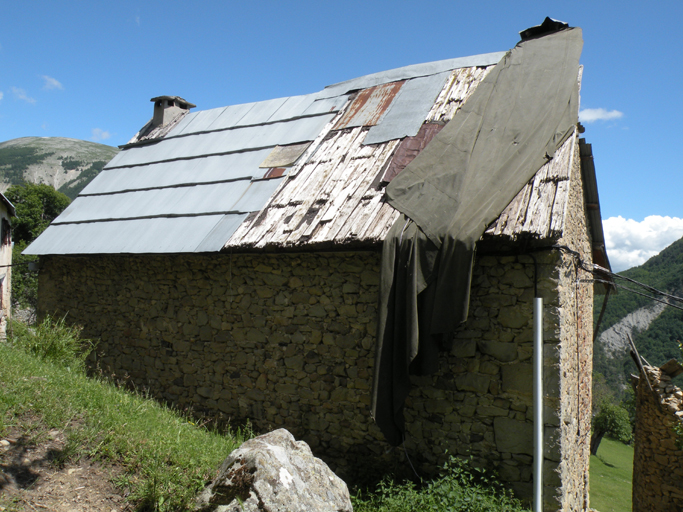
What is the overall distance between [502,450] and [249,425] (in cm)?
304

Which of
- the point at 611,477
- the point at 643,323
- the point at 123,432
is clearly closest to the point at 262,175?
the point at 123,432

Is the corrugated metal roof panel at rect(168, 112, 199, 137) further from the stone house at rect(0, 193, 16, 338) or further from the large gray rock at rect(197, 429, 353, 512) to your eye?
the large gray rock at rect(197, 429, 353, 512)

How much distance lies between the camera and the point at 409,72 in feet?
25.7

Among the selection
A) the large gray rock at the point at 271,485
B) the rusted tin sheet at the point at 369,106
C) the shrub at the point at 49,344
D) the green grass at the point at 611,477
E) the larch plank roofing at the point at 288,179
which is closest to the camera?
the large gray rock at the point at 271,485

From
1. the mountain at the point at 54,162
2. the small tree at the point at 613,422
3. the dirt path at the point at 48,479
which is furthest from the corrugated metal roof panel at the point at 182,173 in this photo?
the mountain at the point at 54,162

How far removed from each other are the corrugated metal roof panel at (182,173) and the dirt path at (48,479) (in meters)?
4.38

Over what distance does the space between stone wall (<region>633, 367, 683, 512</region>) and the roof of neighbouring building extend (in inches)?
194

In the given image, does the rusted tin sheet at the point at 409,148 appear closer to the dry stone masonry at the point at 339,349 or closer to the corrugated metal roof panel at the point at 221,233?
the dry stone masonry at the point at 339,349

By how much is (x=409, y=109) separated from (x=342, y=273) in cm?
288

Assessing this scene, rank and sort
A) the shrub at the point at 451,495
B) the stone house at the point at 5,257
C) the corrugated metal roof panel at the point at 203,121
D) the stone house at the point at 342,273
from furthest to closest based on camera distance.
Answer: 1. the corrugated metal roof panel at the point at 203,121
2. the stone house at the point at 5,257
3. the stone house at the point at 342,273
4. the shrub at the point at 451,495

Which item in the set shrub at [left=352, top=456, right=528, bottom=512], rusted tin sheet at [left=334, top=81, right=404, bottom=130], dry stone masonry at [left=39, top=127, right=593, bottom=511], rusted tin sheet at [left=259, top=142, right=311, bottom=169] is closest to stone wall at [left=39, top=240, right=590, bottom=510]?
dry stone masonry at [left=39, top=127, right=593, bottom=511]

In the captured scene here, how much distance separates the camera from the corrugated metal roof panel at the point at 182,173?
7.56 meters

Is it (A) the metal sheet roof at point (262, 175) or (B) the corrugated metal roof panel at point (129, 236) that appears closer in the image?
(A) the metal sheet roof at point (262, 175)

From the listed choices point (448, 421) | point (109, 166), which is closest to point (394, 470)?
point (448, 421)
